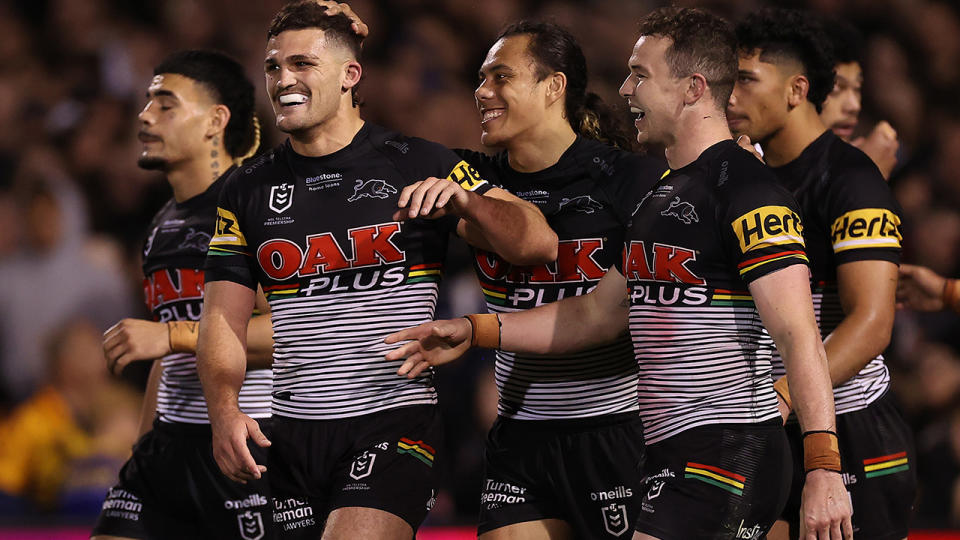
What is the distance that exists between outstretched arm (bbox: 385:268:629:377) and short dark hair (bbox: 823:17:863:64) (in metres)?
1.63

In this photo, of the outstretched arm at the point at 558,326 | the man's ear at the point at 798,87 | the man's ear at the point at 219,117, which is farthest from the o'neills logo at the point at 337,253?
the man's ear at the point at 798,87

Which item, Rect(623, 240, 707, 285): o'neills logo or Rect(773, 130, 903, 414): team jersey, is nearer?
Rect(623, 240, 707, 285): o'neills logo

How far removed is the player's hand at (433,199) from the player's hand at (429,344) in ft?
1.11

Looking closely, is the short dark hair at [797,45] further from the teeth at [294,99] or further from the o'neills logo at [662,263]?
the teeth at [294,99]

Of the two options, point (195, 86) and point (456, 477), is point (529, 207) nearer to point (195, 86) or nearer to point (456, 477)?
point (195, 86)

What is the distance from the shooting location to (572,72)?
454 centimetres

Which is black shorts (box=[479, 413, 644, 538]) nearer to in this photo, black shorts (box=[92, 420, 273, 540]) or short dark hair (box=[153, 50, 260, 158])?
black shorts (box=[92, 420, 273, 540])

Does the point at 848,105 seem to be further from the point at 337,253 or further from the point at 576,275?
the point at 337,253

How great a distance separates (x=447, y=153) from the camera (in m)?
4.07

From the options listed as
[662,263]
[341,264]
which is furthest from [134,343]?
[662,263]

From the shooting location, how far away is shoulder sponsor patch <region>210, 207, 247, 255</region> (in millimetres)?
4016

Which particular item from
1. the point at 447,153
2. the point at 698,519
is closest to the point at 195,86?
the point at 447,153

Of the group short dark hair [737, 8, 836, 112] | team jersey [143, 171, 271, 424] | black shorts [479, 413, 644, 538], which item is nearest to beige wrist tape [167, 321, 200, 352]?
team jersey [143, 171, 271, 424]

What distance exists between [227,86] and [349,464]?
6.60ft
